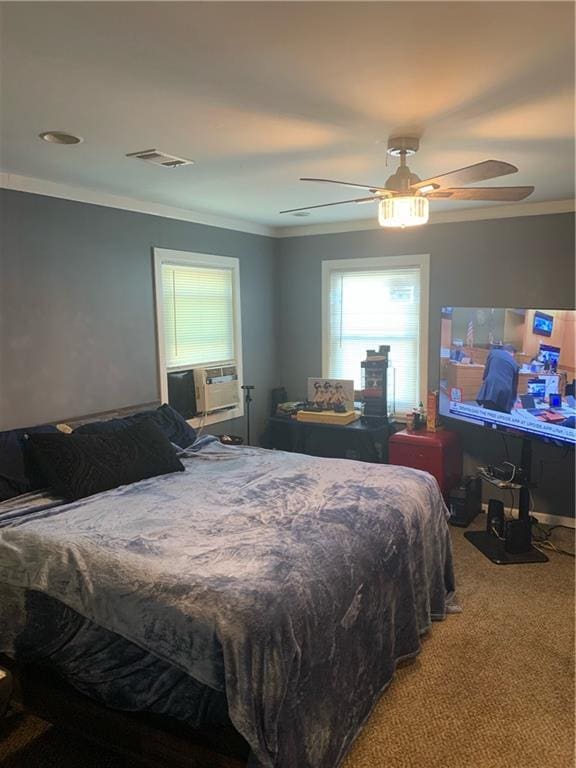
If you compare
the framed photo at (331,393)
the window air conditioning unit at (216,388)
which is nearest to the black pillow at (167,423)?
the window air conditioning unit at (216,388)

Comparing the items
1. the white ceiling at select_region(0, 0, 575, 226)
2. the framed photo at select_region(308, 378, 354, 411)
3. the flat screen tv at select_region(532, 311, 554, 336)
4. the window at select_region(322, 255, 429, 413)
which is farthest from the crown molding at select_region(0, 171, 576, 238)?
the framed photo at select_region(308, 378, 354, 411)

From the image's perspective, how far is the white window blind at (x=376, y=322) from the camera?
480cm

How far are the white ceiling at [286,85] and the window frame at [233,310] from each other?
107 cm

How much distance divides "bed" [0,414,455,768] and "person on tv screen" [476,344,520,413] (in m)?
1.12

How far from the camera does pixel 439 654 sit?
8.80ft

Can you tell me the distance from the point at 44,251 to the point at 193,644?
2.53m

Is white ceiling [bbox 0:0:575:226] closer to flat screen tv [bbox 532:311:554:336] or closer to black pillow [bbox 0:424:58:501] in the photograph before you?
flat screen tv [bbox 532:311:554:336]

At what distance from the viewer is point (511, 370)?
3.68 meters

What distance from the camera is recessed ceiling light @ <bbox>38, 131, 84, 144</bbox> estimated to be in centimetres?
240

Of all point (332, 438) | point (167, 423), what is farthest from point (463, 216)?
point (167, 423)

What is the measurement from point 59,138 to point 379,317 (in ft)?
10.3

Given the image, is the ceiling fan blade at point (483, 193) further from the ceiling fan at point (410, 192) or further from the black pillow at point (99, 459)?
the black pillow at point (99, 459)

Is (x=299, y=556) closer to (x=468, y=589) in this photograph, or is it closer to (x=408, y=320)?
(x=468, y=589)

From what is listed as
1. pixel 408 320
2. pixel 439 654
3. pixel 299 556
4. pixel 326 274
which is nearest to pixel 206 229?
pixel 326 274
